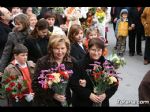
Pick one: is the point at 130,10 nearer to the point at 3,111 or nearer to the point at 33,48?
the point at 33,48

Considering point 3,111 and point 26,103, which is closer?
point 3,111

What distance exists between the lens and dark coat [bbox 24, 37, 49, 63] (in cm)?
630

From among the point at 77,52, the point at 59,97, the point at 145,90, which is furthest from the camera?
the point at 77,52

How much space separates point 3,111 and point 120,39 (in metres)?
6.77

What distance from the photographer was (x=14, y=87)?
5199 mm

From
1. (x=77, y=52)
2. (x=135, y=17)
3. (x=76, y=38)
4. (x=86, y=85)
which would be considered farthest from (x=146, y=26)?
(x=86, y=85)

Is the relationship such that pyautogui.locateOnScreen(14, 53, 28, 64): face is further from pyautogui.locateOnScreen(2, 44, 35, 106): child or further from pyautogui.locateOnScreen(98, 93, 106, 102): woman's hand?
pyautogui.locateOnScreen(98, 93, 106, 102): woman's hand

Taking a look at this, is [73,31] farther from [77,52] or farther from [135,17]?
[135,17]

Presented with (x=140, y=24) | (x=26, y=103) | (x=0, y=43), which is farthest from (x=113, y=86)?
(x=140, y=24)

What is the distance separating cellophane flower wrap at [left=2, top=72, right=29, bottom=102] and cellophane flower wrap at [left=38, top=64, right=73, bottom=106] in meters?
0.36

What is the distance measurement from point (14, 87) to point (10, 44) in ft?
4.72

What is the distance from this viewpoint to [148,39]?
1012 centimetres

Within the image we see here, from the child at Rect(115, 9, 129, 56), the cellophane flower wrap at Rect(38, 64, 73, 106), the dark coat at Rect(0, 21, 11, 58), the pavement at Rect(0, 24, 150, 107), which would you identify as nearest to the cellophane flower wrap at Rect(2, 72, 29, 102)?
the cellophane flower wrap at Rect(38, 64, 73, 106)

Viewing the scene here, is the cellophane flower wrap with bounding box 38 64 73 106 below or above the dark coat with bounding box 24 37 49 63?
below
